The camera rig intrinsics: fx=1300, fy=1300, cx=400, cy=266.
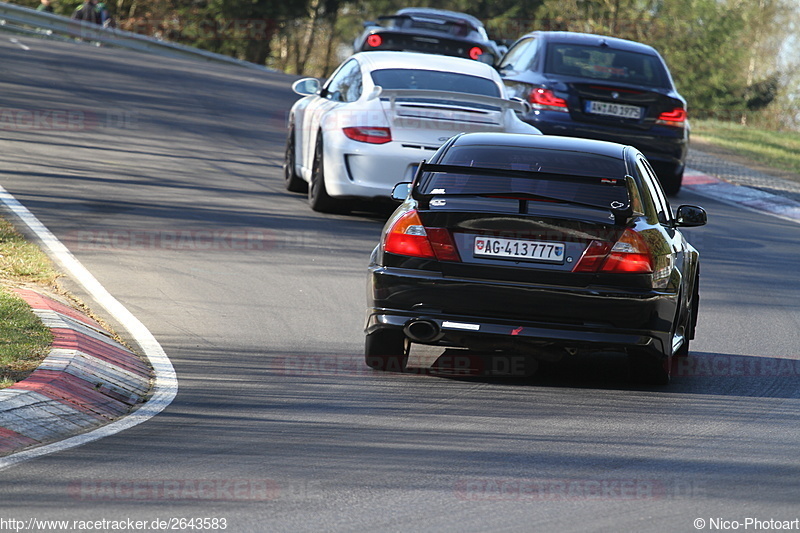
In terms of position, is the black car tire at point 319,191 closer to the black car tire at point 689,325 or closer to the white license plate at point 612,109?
the white license plate at point 612,109

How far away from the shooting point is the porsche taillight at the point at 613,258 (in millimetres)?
7395

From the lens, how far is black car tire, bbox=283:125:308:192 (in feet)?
48.7

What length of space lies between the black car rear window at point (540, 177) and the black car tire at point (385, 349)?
0.89 meters

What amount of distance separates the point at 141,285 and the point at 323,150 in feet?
11.7

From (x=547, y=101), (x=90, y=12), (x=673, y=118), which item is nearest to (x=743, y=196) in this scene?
(x=673, y=118)

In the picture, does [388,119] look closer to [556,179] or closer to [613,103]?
[613,103]

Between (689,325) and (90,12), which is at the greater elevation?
(689,325)

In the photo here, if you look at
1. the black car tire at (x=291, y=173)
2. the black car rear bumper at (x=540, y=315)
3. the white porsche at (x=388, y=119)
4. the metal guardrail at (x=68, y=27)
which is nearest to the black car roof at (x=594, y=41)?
the white porsche at (x=388, y=119)

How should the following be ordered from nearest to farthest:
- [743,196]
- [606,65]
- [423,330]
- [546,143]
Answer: [423,330] < [546,143] < [606,65] < [743,196]

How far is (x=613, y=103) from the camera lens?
16.4m

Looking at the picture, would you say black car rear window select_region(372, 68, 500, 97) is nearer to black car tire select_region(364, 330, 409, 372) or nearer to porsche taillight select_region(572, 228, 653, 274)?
black car tire select_region(364, 330, 409, 372)

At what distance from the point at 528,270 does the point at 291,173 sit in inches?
307

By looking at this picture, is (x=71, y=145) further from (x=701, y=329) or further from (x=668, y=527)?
(x=668, y=527)

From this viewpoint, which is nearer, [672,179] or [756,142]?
[672,179]
